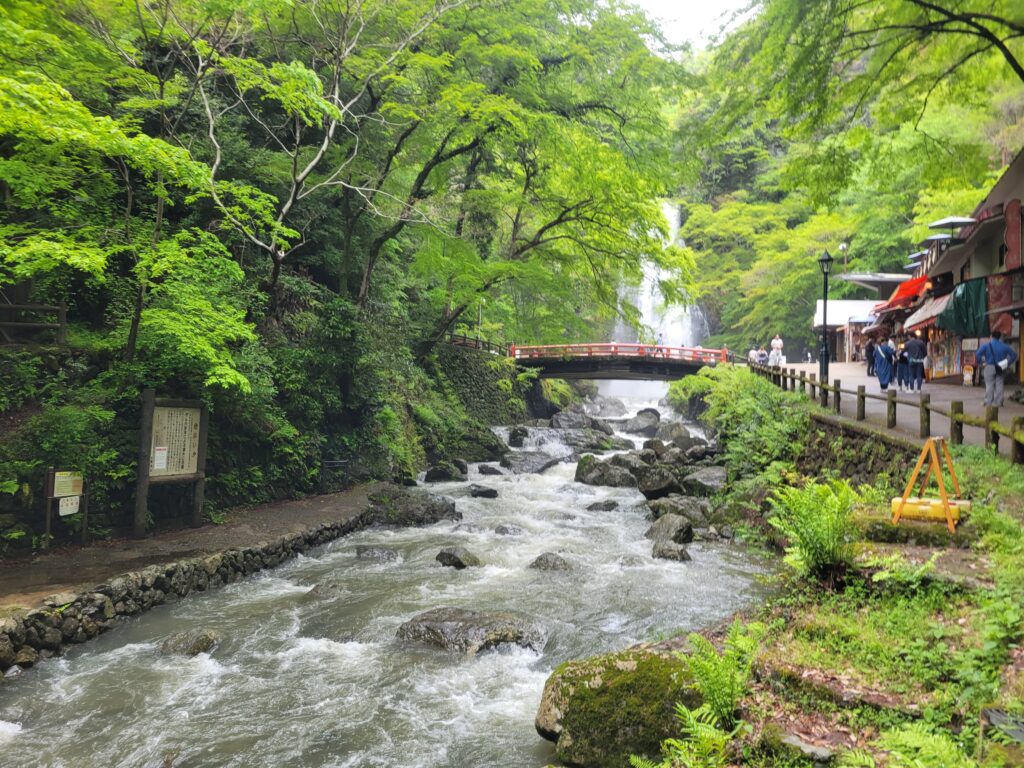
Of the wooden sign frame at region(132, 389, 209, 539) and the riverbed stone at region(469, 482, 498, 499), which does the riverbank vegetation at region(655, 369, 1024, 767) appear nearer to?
the wooden sign frame at region(132, 389, 209, 539)

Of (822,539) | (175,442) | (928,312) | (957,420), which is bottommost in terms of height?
(822,539)

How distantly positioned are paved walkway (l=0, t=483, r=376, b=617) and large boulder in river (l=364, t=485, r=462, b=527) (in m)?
0.56

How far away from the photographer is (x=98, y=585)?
834 cm

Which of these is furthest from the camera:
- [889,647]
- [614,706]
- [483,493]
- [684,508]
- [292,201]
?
[483,493]

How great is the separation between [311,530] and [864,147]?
12118 mm

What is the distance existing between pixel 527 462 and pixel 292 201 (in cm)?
1325

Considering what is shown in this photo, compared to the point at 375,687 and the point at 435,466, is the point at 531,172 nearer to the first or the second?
the point at 435,466

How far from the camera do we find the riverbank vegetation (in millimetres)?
3939

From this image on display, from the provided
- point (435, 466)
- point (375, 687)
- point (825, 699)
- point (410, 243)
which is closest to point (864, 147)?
point (825, 699)

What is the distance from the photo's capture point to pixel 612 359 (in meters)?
31.9

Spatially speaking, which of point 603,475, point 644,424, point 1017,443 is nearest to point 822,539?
point 1017,443

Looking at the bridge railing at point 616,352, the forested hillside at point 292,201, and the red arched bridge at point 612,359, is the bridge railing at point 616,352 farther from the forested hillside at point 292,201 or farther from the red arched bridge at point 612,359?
the forested hillside at point 292,201

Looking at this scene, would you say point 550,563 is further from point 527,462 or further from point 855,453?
point 527,462

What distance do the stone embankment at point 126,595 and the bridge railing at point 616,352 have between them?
19898 millimetres
